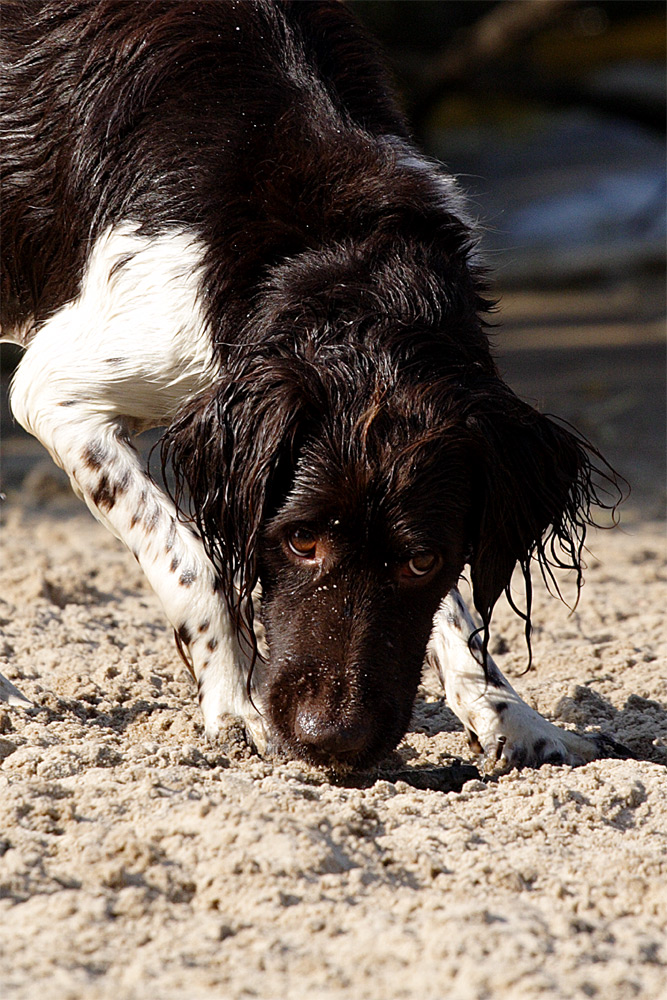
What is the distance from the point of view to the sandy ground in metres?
1.90

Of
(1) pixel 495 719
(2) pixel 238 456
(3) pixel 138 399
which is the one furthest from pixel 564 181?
(2) pixel 238 456

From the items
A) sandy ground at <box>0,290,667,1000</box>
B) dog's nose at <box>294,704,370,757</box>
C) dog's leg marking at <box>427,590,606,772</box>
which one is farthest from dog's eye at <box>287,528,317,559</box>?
dog's leg marking at <box>427,590,606,772</box>

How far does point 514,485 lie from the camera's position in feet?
9.38

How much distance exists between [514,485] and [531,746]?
2.34 feet

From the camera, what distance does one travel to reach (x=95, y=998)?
178 centimetres

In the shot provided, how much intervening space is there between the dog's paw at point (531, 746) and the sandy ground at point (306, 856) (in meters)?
0.08

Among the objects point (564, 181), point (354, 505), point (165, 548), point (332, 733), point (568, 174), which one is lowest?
point (332, 733)

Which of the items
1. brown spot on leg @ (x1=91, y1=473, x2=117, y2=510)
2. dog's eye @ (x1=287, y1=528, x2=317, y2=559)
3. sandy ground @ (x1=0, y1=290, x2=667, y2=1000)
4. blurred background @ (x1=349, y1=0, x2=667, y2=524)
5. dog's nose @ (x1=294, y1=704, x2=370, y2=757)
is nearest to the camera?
sandy ground @ (x1=0, y1=290, x2=667, y2=1000)

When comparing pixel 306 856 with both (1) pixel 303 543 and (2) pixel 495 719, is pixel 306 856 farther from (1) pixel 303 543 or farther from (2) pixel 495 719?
(2) pixel 495 719

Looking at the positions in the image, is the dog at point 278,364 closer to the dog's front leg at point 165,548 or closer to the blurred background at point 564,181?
the dog's front leg at point 165,548

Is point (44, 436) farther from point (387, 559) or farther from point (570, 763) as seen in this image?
point (570, 763)

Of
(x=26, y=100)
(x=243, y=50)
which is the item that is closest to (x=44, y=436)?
(x=26, y=100)

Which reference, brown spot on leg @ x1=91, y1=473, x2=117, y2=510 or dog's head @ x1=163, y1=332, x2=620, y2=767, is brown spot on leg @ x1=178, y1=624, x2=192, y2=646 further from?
brown spot on leg @ x1=91, y1=473, x2=117, y2=510

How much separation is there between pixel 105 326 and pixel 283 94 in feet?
2.62
